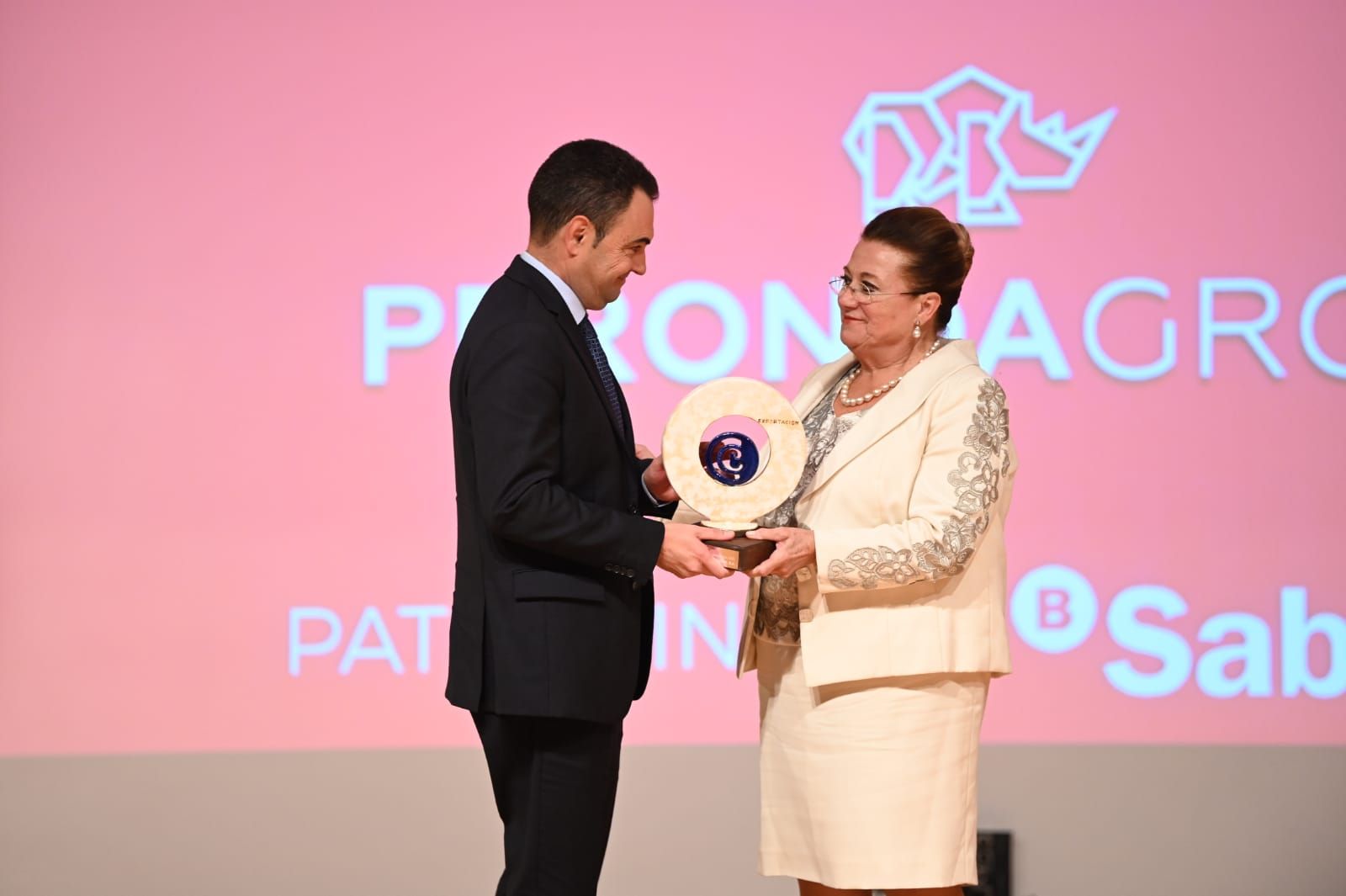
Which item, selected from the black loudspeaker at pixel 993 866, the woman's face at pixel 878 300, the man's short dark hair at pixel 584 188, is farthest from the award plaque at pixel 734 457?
the black loudspeaker at pixel 993 866

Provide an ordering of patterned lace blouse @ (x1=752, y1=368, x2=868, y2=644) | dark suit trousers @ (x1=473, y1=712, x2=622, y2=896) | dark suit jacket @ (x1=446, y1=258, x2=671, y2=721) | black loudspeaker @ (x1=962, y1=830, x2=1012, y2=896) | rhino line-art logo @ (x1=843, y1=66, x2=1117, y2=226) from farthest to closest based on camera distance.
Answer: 1. rhino line-art logo @ (x1=843, y1=66, x2=1117, y2=226)
2. black loudspeaker @ (x1=962, y1=830, x2=1012, y2=896)
3. patterned lace blouse @ (x1=752, y1=368, x2=868, y2=644)
4. dark suit trousers @ (x1=473, y1=712, x2=622, y2=896)
5. dark suit jacket @ (x1=446, y1=258, x2=671, y2=721)

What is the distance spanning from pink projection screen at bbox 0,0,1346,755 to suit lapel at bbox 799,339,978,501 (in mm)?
1399

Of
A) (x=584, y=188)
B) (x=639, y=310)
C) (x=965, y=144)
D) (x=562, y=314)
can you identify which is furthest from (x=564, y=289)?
(x=965, y=144)

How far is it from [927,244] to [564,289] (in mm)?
625

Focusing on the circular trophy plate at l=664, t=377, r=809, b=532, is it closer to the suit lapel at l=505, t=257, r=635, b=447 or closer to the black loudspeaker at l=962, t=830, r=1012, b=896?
the suit lapel at l=505, t=257, r=635, b=447

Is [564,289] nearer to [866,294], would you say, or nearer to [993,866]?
[866,294]

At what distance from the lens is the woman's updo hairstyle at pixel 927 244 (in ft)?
7.61

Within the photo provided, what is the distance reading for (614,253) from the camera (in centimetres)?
224

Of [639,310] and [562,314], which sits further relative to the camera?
[639,310]

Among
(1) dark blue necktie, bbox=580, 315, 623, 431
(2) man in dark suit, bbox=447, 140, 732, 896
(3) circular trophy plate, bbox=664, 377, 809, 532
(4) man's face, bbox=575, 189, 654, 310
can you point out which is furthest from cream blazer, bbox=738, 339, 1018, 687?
(4) man's face, bbox=575, 189, 654, 310

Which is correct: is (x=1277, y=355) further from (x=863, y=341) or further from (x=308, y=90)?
(x=308, y=90)

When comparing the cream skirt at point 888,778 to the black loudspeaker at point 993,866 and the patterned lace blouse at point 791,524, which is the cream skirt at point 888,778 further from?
the black loudspeaker at point 993,866

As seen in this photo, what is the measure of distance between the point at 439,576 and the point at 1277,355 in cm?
237

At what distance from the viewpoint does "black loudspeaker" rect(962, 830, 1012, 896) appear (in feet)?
11.7
